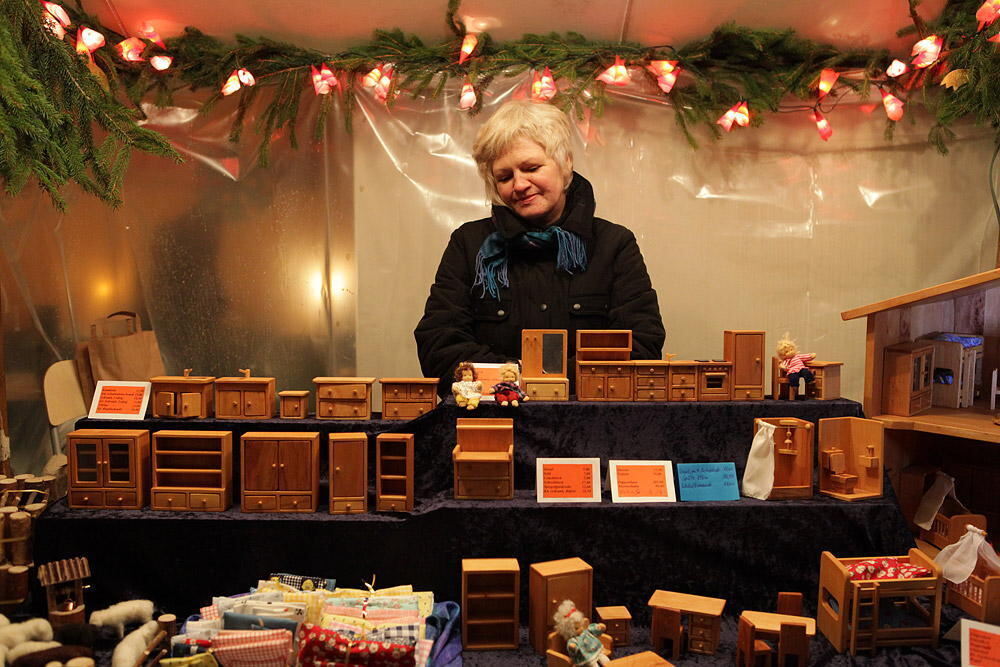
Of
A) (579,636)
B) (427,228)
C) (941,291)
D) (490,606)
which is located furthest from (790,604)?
(427,228)

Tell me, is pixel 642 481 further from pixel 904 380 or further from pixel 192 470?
pixel 192 470

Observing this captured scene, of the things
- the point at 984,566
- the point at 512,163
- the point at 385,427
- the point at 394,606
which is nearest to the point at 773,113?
the point at 512,163

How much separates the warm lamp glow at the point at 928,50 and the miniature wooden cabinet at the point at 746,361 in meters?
1.87

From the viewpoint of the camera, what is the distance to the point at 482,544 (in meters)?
2.65

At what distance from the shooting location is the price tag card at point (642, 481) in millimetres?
2725

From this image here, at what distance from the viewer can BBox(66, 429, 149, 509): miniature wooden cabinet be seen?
2.73 m

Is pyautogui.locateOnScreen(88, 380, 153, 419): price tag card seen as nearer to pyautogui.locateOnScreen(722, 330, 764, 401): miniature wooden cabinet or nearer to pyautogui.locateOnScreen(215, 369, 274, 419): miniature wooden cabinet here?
pyautogui.locateOnScreen(215, 369, 274, 419): miniature wooden cabinet

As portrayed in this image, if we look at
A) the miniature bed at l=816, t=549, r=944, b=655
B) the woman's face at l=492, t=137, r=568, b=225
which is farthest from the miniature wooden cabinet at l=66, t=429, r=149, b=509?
the miniature bed at l=816, t=549, r=944, b=655

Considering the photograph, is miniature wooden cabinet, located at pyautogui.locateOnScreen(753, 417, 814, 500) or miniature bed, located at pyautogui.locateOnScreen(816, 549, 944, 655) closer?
miniature bed, located at pyautogui.locateOnScreen(816, 549, 944, 655)

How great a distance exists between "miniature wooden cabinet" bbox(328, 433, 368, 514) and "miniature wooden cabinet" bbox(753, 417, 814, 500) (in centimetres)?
152

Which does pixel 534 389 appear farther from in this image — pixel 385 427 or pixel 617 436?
pixel 385 427

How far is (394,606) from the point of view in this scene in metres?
2.46

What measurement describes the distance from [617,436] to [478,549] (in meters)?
0.70

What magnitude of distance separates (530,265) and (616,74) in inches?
49.7
